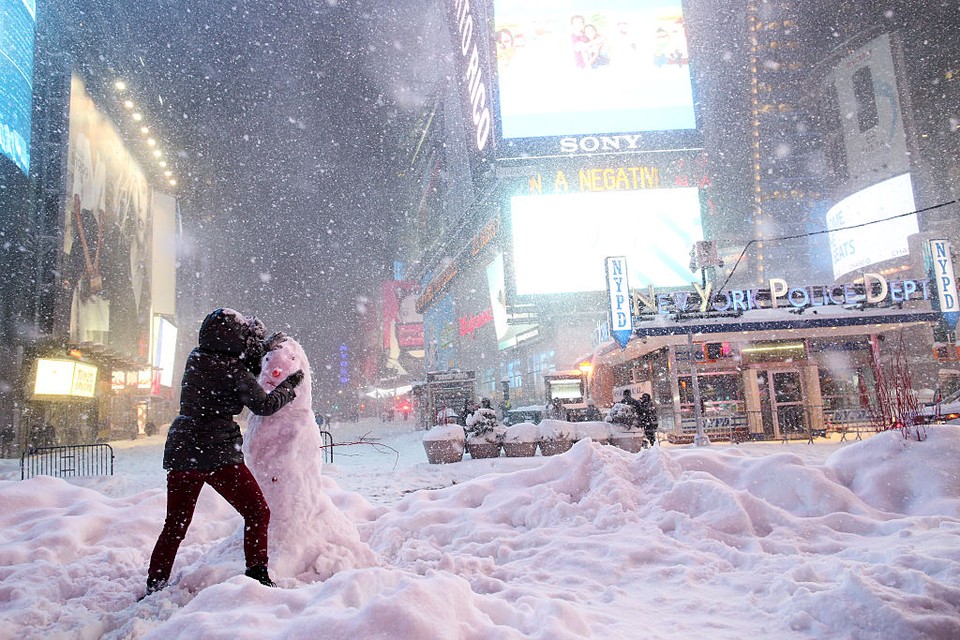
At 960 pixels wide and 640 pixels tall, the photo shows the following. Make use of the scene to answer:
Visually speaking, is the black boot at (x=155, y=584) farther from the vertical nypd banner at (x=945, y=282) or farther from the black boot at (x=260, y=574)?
the vertical nypd banner at (x=945, y=282)

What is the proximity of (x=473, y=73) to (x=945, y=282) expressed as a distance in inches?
1317

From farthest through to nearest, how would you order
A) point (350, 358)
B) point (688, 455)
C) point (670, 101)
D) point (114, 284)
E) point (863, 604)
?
point (350, 358) → point (670, 101) → point (114, 284) → point (688, 455) → point (863, 604)

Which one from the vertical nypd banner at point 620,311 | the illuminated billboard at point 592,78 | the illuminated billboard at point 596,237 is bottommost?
the vertical nypd banner at point 620,311

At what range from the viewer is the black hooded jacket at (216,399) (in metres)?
3.58

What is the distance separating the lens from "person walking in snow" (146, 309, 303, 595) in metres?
3.58

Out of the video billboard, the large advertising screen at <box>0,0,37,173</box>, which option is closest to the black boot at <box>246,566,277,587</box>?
the large advertising screen at <box>0,0,37,173</box>

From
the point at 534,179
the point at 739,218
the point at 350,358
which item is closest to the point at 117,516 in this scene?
the point at 534,179

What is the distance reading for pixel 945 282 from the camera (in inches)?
728

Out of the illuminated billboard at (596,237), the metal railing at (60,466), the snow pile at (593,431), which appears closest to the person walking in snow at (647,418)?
the snow pile at (593,431)

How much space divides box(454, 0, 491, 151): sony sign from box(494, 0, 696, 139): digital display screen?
52.6 inches

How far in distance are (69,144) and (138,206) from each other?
1546 cm

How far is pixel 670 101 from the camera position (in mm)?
39562

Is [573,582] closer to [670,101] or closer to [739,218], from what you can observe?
[670,101]

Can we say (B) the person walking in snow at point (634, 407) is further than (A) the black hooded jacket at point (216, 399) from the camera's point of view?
Yes
